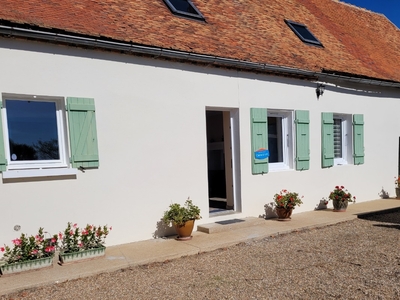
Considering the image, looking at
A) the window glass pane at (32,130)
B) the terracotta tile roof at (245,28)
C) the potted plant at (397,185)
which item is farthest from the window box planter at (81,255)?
the potted plant at (397,185)

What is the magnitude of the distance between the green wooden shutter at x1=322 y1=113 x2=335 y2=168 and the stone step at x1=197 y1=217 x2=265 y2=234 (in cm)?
254

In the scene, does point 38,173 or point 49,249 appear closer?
point 49,249

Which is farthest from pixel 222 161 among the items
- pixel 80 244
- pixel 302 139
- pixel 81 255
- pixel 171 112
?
pixel 81 255

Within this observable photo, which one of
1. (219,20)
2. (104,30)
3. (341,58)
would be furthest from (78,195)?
(341,58)

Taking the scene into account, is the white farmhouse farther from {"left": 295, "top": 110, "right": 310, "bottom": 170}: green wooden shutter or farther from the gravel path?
the gravel path

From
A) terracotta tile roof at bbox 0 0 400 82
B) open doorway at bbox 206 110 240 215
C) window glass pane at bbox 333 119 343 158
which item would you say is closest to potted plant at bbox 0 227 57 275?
terracotta tile roof at bbox 0 0 400 82

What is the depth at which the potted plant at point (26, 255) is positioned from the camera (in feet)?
13.9

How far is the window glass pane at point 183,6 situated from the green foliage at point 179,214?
430 cm

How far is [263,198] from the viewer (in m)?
7.17

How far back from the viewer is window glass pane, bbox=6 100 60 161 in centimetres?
487

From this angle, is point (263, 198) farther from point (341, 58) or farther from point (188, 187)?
point (341, 58)

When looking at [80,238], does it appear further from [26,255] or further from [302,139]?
[302,139]

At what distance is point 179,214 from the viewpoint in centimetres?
558

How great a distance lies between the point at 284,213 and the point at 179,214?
2.50 m
